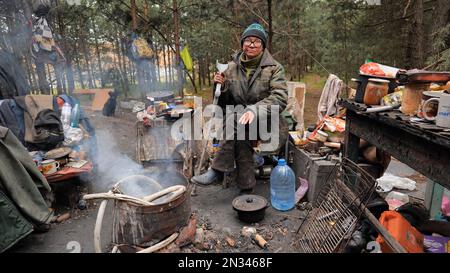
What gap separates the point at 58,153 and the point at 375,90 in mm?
3895

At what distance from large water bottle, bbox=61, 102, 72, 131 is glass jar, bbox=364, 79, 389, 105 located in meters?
4.28

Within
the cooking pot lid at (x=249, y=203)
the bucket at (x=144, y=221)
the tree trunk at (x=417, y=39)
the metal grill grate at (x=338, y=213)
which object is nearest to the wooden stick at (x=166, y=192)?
the bucket at (x=144, y=221)

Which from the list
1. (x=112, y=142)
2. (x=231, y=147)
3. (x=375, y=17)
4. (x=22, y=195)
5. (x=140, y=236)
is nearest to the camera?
(x=140, y=236)

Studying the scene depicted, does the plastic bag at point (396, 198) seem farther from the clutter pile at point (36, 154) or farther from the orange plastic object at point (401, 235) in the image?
the clutter pile at point (36, 154)

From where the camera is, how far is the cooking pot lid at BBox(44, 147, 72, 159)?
3.81 m

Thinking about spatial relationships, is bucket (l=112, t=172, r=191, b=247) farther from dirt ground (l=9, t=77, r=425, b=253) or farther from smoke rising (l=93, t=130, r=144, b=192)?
smoke rising (l=93, t=130, r=144, b=192)

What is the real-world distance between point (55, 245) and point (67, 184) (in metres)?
0.95

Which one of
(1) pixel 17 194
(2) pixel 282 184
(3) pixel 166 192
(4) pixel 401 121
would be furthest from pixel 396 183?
(1) pixel 17 194

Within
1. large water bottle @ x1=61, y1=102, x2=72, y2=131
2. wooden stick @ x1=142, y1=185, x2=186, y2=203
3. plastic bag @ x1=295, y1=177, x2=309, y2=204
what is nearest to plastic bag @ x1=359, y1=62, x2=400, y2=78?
plastic bag @ x1=295, y1=177, x2=309, y2=204

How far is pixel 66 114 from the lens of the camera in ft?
15.2

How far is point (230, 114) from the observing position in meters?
3.78

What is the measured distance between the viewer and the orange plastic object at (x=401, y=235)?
7.73 feet
